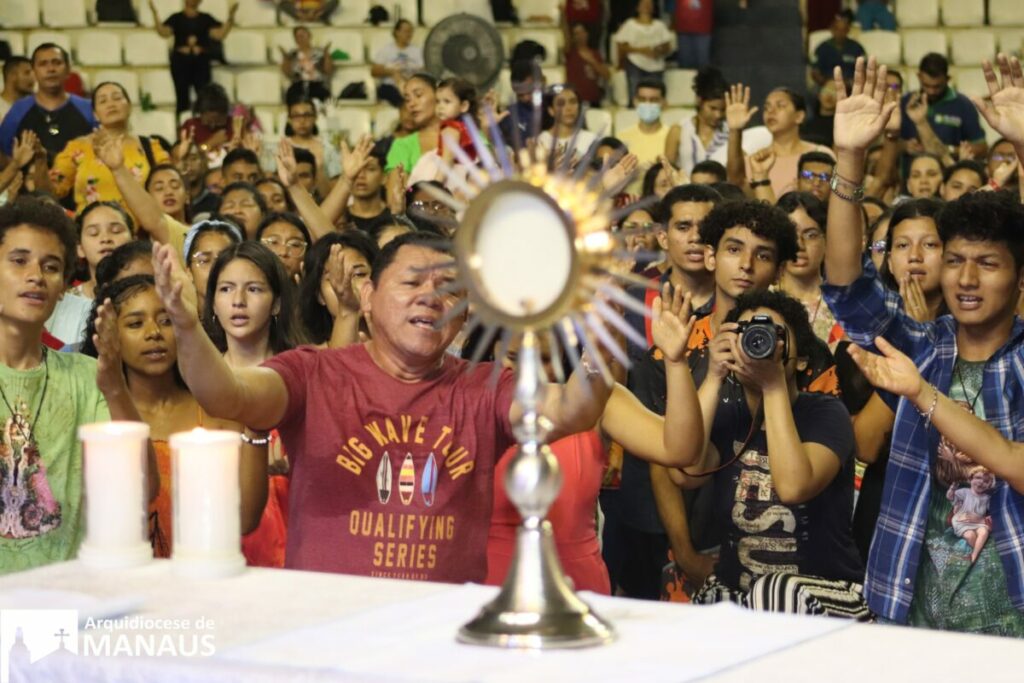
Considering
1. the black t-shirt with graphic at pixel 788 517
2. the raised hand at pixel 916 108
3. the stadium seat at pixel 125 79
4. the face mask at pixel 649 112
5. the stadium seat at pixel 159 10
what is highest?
the stadium seat at pixel 159 10

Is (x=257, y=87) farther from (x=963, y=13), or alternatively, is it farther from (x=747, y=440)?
(x=747, y=440)

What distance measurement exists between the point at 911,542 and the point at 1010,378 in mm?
428

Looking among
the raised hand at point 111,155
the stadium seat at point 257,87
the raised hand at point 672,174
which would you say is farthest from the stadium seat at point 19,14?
the raised hand at point 672,174

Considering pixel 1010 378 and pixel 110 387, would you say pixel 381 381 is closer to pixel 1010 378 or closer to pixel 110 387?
pixel 110 387

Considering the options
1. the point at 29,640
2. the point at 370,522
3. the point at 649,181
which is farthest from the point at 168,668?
the point at 649,181

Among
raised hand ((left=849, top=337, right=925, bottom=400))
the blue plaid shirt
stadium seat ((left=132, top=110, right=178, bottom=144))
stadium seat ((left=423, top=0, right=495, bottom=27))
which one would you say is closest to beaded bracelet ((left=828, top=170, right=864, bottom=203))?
the blue plaid shirt

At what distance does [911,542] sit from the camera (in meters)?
3.63

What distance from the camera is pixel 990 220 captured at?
3.70 m

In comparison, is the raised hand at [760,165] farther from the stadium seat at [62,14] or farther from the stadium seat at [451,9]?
the stadium seat at [62,14]

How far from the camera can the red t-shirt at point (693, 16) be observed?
12.4 meters

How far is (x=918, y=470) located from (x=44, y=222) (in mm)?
2247

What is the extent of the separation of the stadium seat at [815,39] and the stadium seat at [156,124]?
Result: 4845 mm

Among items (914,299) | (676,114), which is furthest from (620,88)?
(914,299)

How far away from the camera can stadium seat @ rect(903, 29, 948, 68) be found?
41.6 ft
